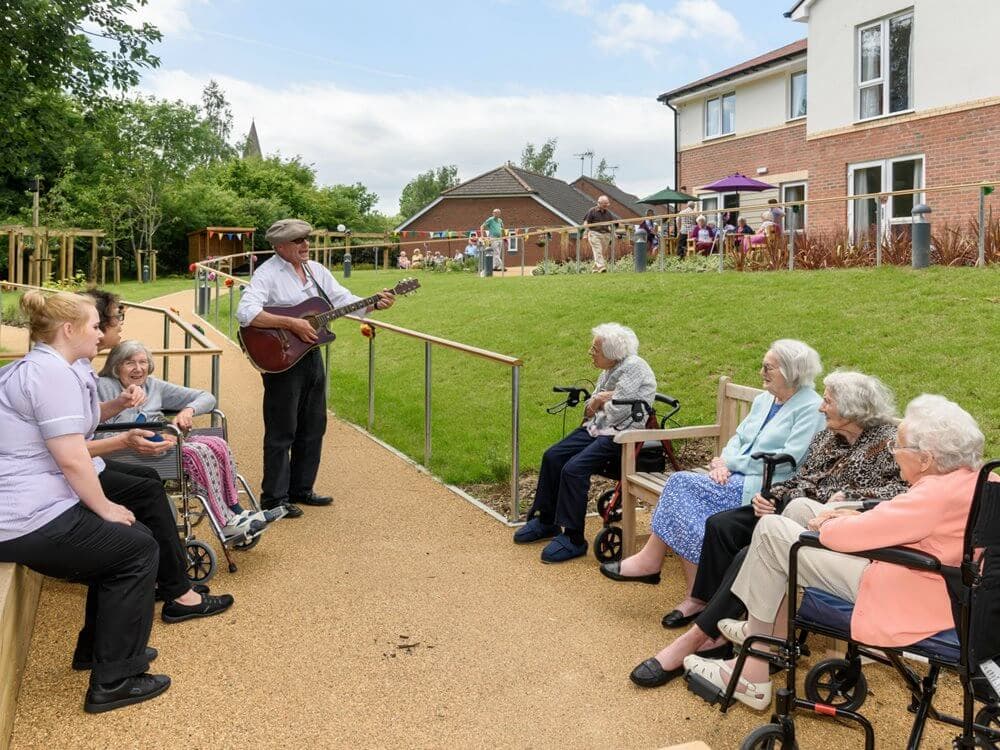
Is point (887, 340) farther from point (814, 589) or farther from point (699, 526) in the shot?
point (814, 589)

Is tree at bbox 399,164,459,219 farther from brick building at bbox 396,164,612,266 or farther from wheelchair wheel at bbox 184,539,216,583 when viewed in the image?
wheelchair wheel at bbox 184,539,216,583

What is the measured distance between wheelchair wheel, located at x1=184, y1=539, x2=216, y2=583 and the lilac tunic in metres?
1.36

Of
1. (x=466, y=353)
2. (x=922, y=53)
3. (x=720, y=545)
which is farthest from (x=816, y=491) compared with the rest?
(x=922, y=53)

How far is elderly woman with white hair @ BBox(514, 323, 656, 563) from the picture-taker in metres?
5.31

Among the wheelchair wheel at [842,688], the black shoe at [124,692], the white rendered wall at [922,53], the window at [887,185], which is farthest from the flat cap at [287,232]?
the white rendered wall at [922,53]

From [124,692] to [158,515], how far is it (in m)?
0.82

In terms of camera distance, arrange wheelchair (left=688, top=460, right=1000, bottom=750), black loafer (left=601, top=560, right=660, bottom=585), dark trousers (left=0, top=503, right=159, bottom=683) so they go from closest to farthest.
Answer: wheelchair (left=688, top=460, right=1000, bottom=750) < dark trousers (left=0, top=503, right=159, bottom=683) < black loafer (left=601, top=560, right=660, bottom=585)

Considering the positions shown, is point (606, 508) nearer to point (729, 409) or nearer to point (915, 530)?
point (729, 409)

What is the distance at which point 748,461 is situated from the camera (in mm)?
4605

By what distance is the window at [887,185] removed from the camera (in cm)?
1651

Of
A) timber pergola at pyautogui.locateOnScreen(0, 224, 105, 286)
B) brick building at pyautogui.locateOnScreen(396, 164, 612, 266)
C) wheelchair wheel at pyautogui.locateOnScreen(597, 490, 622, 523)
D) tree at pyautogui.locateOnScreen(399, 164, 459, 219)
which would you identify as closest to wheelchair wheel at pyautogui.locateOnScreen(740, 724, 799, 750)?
wheelchair wheel at pyautogui.locateOnScreen(597, 490, 622, 523)

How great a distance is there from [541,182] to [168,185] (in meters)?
19.1

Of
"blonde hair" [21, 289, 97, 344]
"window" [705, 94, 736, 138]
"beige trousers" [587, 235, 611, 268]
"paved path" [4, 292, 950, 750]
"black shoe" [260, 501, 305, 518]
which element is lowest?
"paved path" [4, 292, 950, 750]

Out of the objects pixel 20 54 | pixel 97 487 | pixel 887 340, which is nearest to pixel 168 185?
pixel 20 54
